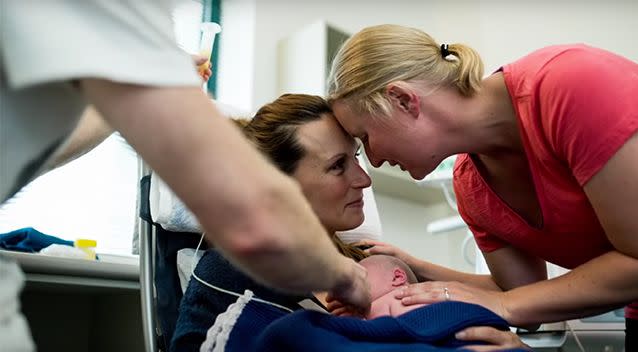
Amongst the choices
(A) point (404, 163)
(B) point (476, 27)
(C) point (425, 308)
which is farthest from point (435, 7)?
(C) point (425, 308)

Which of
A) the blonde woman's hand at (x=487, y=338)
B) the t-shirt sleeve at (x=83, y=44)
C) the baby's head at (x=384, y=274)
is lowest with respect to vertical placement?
the baby's head at (x=384, y=274)

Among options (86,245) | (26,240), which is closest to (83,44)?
(26,240)

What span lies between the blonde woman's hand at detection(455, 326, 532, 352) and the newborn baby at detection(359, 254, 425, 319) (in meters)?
0.18

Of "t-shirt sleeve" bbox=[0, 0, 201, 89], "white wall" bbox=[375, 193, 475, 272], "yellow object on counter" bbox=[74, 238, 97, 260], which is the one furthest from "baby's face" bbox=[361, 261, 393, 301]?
"white wall" bbox=[375, 193, 475, 272]

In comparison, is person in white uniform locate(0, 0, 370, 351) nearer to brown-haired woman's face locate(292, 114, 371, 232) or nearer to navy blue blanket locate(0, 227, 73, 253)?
brown-haired woman's face locate(292, 114, 371, 232)

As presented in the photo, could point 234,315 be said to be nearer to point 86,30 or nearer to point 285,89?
point 86,30

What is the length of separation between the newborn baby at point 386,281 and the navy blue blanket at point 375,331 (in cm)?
17

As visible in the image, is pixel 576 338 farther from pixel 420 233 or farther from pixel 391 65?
pixel 420 233

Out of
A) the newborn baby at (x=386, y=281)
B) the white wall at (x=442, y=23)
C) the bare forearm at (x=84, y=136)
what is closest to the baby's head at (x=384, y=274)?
the newborn baby at (x=386, y=281)

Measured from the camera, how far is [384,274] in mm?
1242

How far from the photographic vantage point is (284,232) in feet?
1.88

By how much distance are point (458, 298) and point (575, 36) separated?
7.09ft

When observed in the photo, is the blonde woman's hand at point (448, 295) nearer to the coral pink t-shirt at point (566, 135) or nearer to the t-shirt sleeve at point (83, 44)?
the coral pink t-shirt at point (566, 135)

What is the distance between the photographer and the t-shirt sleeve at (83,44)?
0.52 meters
